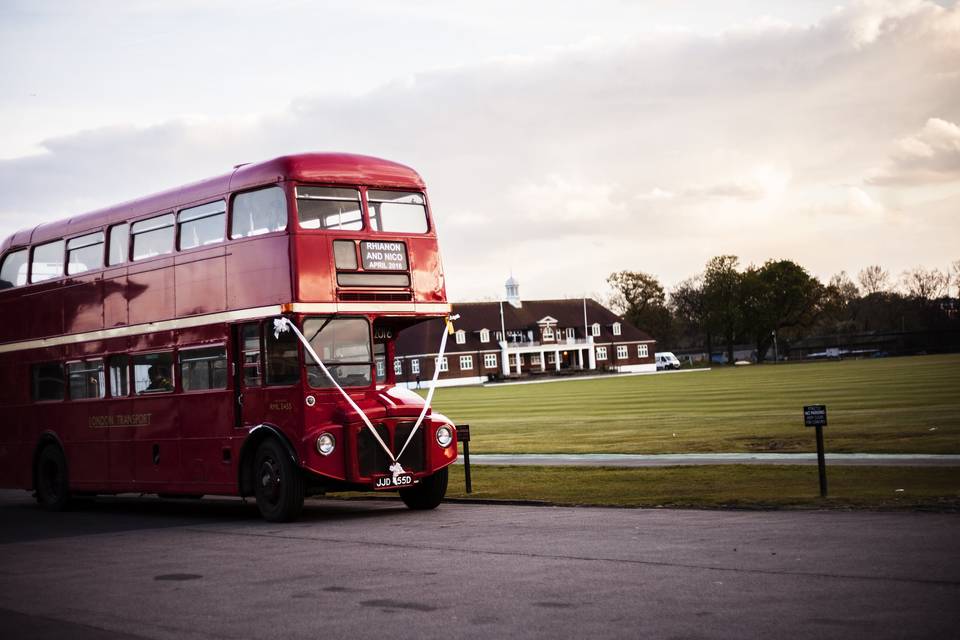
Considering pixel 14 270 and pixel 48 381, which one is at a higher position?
pixel 14 270

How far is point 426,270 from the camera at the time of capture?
17.6m

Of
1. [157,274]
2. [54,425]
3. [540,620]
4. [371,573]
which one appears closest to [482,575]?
[371,573]

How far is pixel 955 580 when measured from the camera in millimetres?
9039

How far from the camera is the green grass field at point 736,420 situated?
25.2 meters

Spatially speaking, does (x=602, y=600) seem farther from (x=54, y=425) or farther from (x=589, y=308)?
(x=589, y=308)

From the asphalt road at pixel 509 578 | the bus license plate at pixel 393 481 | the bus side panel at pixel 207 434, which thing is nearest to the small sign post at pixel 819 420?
the asphalt road at pixel 509 578

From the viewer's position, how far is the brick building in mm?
126000

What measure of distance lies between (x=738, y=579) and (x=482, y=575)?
2389 millimetres

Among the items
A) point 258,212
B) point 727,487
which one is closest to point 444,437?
point 258,212

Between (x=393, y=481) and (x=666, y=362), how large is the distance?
4599 inches

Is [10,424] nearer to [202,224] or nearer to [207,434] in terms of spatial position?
[207,434]

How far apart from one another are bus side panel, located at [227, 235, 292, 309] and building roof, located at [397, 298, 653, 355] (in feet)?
335

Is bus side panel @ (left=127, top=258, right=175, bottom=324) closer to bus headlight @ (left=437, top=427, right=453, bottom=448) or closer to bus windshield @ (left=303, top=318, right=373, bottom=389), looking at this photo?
bus windshield @ (left=303, top=318, right=373, bottom=389)

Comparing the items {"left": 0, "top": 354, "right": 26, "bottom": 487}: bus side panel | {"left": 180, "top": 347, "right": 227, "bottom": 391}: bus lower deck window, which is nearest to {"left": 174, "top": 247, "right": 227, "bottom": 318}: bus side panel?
{"left": 180, "top": 347, "right": 227, "bottom": 391}: bus lower deck window
